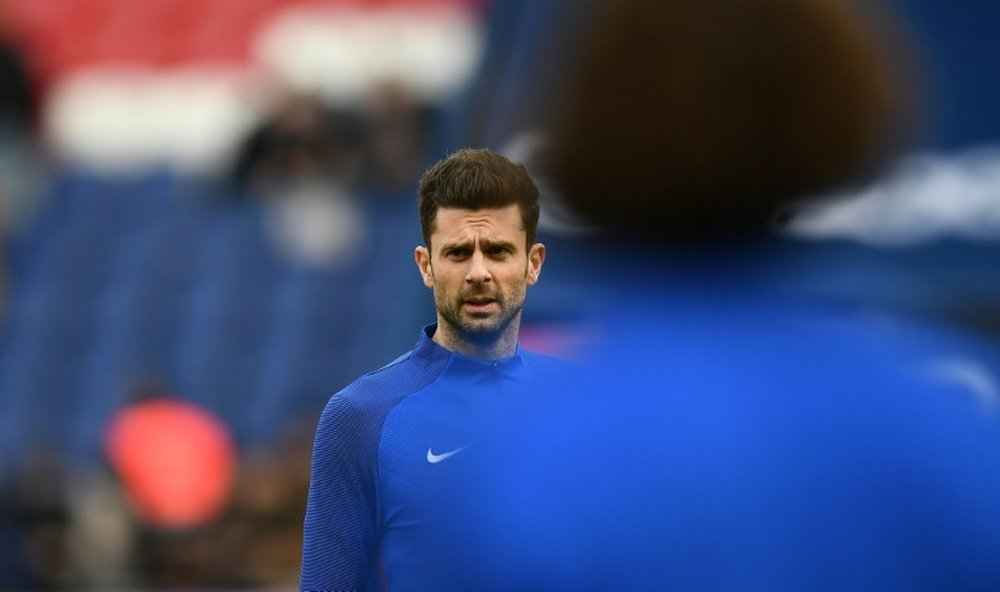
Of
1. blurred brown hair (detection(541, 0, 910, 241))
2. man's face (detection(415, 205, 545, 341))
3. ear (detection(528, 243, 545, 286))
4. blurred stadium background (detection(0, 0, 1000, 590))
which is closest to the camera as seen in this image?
blurred brown hair (detection(541, 0, 910, 241))

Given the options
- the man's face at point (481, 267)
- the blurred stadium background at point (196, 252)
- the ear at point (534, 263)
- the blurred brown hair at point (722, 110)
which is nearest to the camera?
the blurred brown hair at point (722, 110)

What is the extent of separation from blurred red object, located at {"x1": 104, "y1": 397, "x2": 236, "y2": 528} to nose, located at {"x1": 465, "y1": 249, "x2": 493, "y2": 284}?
5.56 m

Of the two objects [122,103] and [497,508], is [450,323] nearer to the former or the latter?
[497,508]

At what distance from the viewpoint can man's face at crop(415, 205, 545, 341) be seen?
222 centimetres

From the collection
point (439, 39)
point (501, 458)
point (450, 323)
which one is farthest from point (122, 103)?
point (501, 458)

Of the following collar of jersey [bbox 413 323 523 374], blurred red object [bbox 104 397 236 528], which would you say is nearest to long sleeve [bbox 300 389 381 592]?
collar of jersey [bbox 413 323 523 374]

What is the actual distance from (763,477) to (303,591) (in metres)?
1.02

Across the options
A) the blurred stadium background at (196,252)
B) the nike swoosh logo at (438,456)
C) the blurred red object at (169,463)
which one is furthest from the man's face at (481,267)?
the blurred red object at (169,463)

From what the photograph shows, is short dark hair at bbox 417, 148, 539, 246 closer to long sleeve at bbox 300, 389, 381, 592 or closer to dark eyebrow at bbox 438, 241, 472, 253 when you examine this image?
dark eyebrow at bbox 438, 241, 472, 253

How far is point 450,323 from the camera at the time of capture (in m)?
2.29

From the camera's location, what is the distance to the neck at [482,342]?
228 centimetres

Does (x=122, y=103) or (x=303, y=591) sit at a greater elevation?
(x=122, y=103)

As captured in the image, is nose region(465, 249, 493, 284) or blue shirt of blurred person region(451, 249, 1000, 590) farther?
nose region(465, 249, 493, 284)

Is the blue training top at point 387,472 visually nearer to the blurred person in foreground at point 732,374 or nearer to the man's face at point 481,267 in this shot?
the man's face at point 481,267
